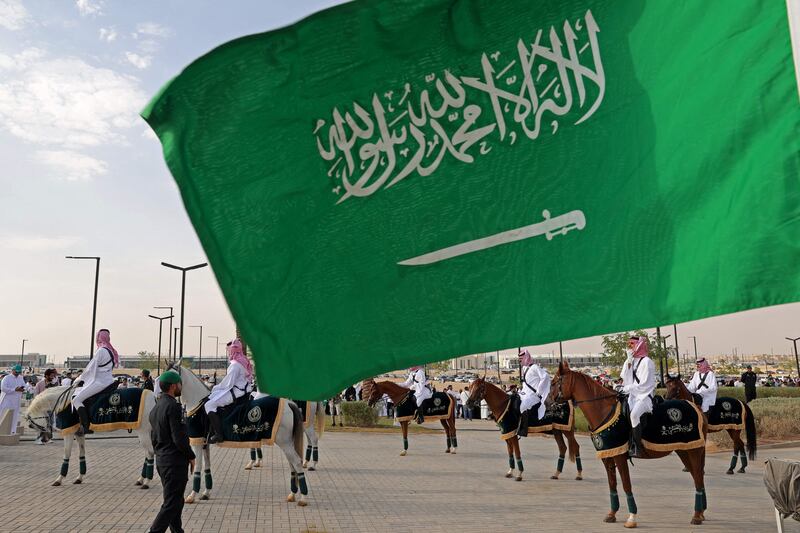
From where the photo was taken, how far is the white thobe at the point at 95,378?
12938 mm

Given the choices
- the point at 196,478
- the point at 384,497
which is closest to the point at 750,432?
the point at 384,497

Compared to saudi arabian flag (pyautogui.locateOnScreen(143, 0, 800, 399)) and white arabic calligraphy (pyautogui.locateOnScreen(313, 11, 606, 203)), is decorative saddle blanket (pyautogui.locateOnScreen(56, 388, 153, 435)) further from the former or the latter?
white arabic calligraphy (pyautogui.locateOnScreen(313, 11, 606, 203))

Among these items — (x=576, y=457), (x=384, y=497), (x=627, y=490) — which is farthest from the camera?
(x=576, y=457)

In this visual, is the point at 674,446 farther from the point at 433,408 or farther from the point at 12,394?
the point at 12,394

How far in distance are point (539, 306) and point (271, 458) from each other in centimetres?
1519

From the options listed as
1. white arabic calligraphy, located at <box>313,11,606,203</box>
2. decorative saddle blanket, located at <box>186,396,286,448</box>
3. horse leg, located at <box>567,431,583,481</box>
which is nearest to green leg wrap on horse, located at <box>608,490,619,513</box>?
horse leg, located at <box>567,431,583,481</box>

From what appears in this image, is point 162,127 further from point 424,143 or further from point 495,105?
point 495,105

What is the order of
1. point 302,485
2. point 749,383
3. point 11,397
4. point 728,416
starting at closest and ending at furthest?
point 302,485, point 728,416, point 11,397, point 749,383

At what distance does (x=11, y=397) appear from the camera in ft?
65.7

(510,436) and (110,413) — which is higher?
(110,413)

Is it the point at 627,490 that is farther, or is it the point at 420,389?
the point at 420,389

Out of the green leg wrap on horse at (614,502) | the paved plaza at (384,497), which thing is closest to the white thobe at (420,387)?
the paved plaza at (384,497)

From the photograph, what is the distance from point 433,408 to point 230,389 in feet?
27.9

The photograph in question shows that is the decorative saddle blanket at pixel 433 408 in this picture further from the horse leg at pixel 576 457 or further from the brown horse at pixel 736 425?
the brown horse at pixel 736 425
